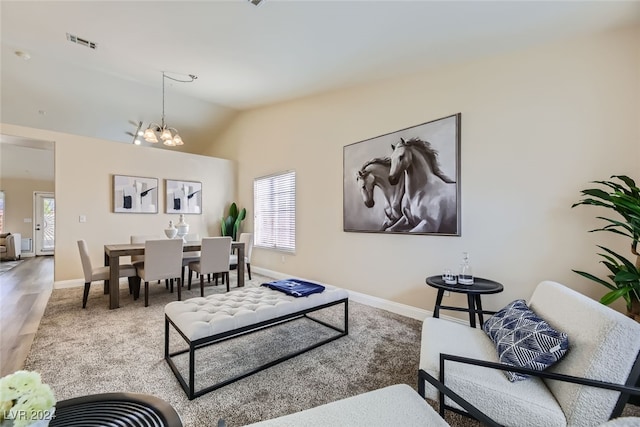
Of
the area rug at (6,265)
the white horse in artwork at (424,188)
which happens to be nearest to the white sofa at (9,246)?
the area rug at (6,265)

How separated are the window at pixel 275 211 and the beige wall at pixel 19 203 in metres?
8.39

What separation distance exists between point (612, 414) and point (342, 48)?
3370 millimetres

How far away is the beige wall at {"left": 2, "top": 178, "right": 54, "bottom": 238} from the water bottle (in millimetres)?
12433

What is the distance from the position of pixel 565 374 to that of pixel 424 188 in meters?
2.12

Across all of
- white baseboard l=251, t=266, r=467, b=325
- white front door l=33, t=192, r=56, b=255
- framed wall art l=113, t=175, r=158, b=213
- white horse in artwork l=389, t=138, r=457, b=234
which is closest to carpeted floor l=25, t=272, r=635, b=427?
white baseboard l=251, t=266, r=467, b=325

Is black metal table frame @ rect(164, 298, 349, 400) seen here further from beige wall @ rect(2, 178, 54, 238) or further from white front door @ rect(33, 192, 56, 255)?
beige wall @ rect(2, 178, 54, 238)

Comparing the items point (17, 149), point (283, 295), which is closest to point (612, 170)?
point (283, 295)

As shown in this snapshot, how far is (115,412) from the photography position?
3.50ft

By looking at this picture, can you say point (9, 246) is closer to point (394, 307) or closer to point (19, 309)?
point (19, 309)

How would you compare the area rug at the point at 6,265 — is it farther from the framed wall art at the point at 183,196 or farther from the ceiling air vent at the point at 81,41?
the ceiling air vent at the point at 81,41

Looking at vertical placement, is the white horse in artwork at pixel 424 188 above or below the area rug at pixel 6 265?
above

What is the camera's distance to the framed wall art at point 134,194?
16.7 feet

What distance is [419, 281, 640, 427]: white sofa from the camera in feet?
3.73

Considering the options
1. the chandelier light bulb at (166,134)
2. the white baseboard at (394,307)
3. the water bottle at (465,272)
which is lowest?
the white baseboard at (394,307)
